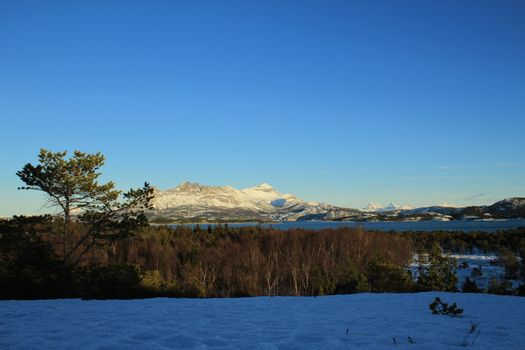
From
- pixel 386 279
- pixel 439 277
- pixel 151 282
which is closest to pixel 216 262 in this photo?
pixel 439 277

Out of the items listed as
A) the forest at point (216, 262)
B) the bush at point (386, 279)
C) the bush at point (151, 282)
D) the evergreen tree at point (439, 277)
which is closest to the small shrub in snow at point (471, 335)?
the forest at point (216, 262)

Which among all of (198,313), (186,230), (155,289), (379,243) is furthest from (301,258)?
(198,313)

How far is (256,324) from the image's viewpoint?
26.8ft

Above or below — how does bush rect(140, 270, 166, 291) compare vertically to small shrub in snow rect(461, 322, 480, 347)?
below

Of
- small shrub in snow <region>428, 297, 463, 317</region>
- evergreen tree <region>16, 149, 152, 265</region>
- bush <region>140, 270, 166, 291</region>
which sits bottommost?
bush <region>140, 270, 166, 291</region>

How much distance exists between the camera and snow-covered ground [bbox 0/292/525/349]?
6562mm

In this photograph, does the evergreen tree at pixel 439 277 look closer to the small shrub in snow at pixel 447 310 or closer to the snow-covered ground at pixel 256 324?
the snow-covered ground at pixel 256 324

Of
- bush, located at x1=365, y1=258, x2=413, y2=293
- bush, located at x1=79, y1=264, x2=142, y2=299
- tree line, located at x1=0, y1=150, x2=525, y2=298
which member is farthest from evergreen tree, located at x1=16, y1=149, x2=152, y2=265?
bush, located at x1=365, y1=258, x2=413, y2=293

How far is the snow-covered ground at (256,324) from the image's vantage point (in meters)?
6.56

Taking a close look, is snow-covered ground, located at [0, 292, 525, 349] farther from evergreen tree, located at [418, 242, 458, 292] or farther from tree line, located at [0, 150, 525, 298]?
evergreen tree, located at [418, 242, 458, 292]

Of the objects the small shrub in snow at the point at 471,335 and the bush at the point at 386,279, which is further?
the bush at the point at 386,279

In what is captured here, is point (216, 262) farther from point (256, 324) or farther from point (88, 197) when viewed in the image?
point (256, 324)

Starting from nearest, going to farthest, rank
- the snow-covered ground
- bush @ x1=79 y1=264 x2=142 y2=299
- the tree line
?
1. the snow-covered ground
2. bush @ x1=79 y1=264 x2=142 y2=299
3. the tree line

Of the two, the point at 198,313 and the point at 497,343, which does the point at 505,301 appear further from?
the point at 198,313
